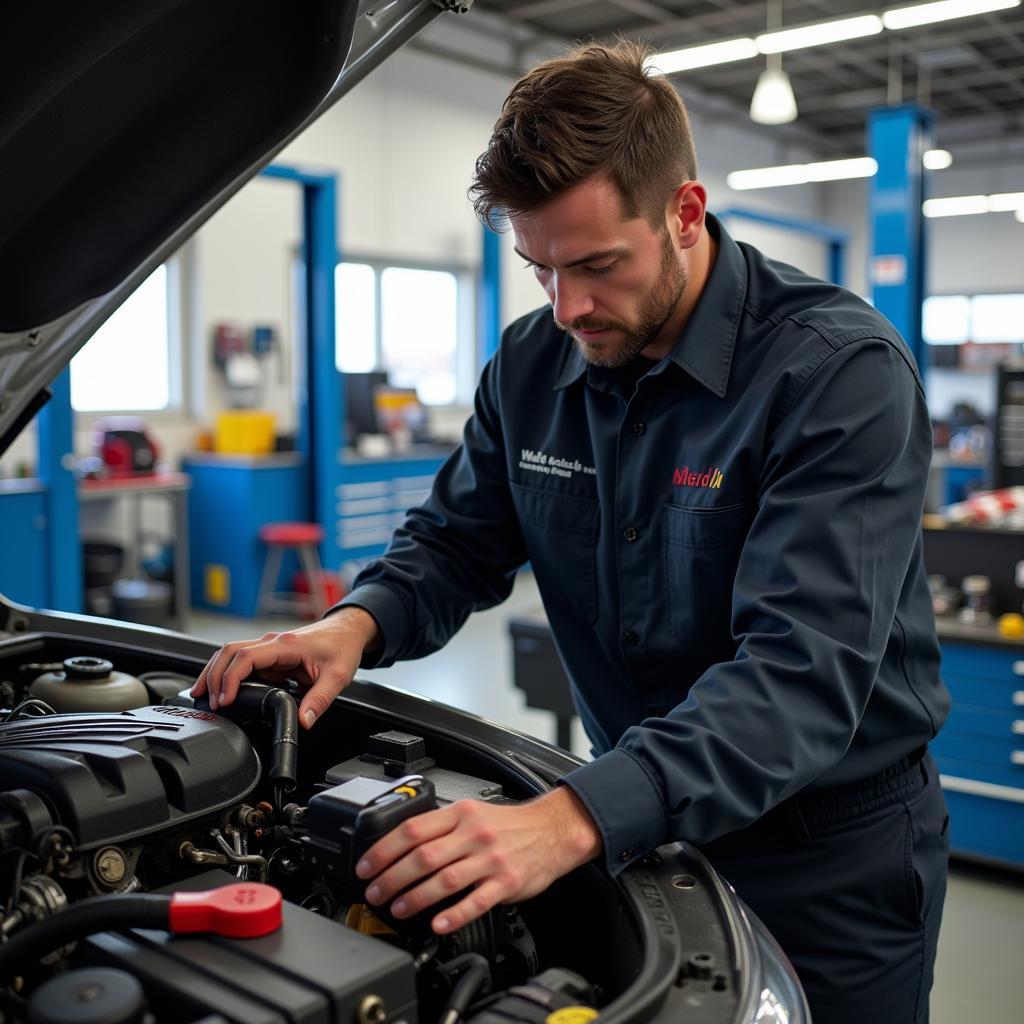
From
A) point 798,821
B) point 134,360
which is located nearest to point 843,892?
point 798,821

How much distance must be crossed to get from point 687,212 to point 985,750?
7.48ft

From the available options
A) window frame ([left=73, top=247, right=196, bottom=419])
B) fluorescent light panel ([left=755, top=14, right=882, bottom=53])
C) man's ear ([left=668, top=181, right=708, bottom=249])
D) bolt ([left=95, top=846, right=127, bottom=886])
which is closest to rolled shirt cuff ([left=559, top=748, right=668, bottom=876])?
bolt ([left=95, top=846, right=127, bottom=886])

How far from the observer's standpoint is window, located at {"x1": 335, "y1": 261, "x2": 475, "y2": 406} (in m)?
7.79

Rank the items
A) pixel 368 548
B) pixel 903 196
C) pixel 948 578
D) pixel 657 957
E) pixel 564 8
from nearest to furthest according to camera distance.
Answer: pixel 657 957 → pixel 948 578 → pixel 903 196 → pixel 368 548 → pixel 564 8

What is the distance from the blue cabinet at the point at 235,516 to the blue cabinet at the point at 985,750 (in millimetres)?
3732

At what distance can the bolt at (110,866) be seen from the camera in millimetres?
879

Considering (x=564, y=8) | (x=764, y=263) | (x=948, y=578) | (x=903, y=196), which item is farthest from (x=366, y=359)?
(x=764, y=263)

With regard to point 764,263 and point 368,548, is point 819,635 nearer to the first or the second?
point 764,263

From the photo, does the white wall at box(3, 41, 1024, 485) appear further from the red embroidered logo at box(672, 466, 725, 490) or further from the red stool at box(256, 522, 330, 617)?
the red embroidered logo at box(672, 466, 725, 490)

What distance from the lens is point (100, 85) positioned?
3.35 feet

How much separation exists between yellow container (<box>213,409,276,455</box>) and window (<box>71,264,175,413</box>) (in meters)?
0.67

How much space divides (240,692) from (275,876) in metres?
0.21

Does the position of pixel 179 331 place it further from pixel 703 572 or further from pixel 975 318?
pixel 975 318

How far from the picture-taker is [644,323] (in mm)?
Result: 1213
